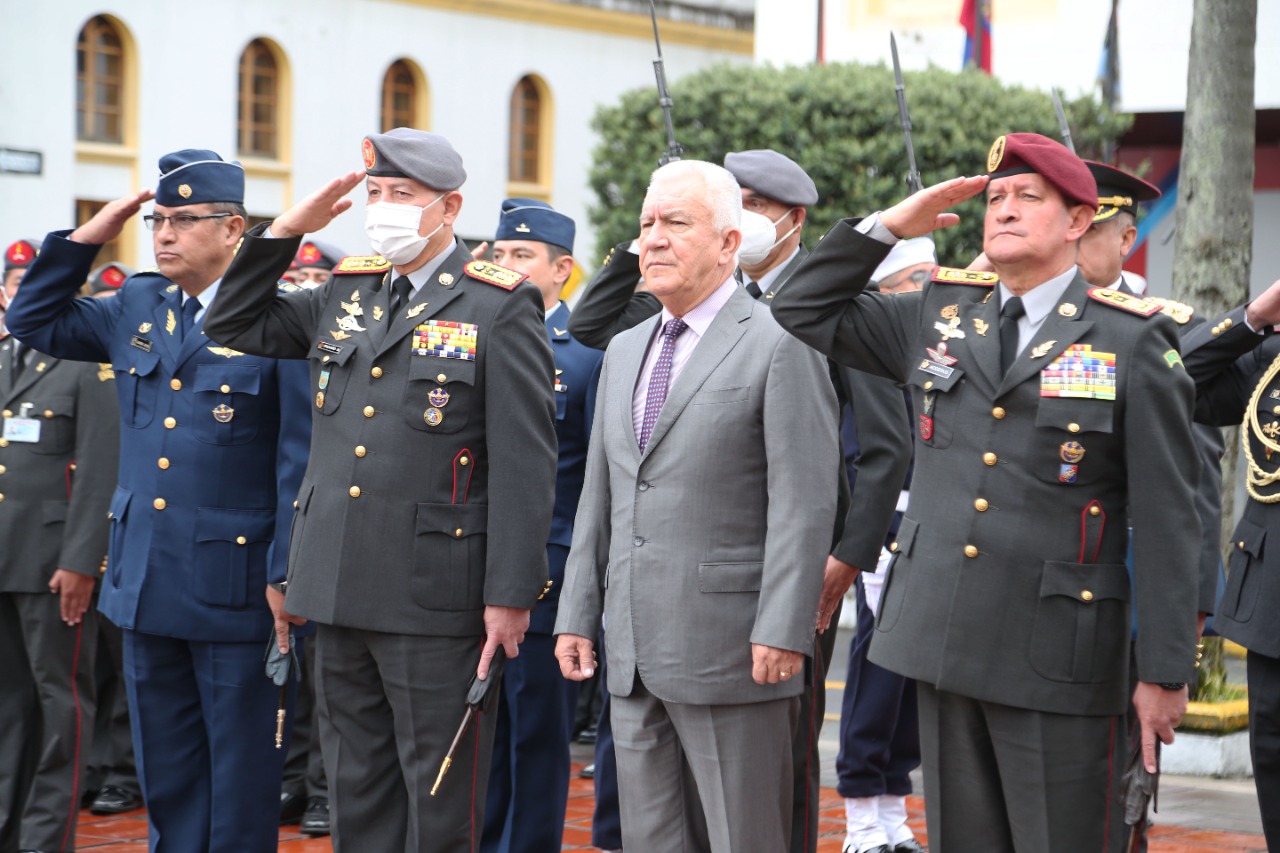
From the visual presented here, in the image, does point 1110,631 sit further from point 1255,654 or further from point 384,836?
point 384,836

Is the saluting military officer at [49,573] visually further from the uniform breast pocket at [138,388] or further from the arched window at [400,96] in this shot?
the arched window at [400,96]

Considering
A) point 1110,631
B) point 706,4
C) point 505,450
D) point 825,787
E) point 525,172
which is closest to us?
point 1110,631

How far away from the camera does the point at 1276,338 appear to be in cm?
553

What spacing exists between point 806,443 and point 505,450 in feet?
3.11

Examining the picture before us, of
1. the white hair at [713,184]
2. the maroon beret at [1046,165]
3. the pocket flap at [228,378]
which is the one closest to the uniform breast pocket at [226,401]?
the pocket flap at [228,378]

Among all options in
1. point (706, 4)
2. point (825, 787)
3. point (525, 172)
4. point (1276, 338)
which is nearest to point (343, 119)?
point (525, 172)

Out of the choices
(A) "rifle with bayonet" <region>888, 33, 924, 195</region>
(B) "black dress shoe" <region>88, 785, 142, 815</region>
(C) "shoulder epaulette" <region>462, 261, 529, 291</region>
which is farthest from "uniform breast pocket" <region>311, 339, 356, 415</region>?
(B) "black dress shoe" <region>88, 785, 142, 815</region>

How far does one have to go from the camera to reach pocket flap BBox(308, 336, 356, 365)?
16.2 feet

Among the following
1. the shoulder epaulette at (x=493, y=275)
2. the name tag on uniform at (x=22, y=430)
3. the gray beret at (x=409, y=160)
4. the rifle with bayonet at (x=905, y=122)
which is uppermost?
the rifle with bayonet at (x=905, y=122)

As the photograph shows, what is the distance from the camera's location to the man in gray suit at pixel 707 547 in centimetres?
427

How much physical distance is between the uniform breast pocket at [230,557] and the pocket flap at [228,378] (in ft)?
1.22

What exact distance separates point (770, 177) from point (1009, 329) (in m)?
1.59

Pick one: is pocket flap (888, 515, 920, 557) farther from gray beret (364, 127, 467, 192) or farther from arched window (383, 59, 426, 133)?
arched window (383, 59, 426, 133)

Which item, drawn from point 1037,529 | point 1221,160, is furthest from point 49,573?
point 1221,160
